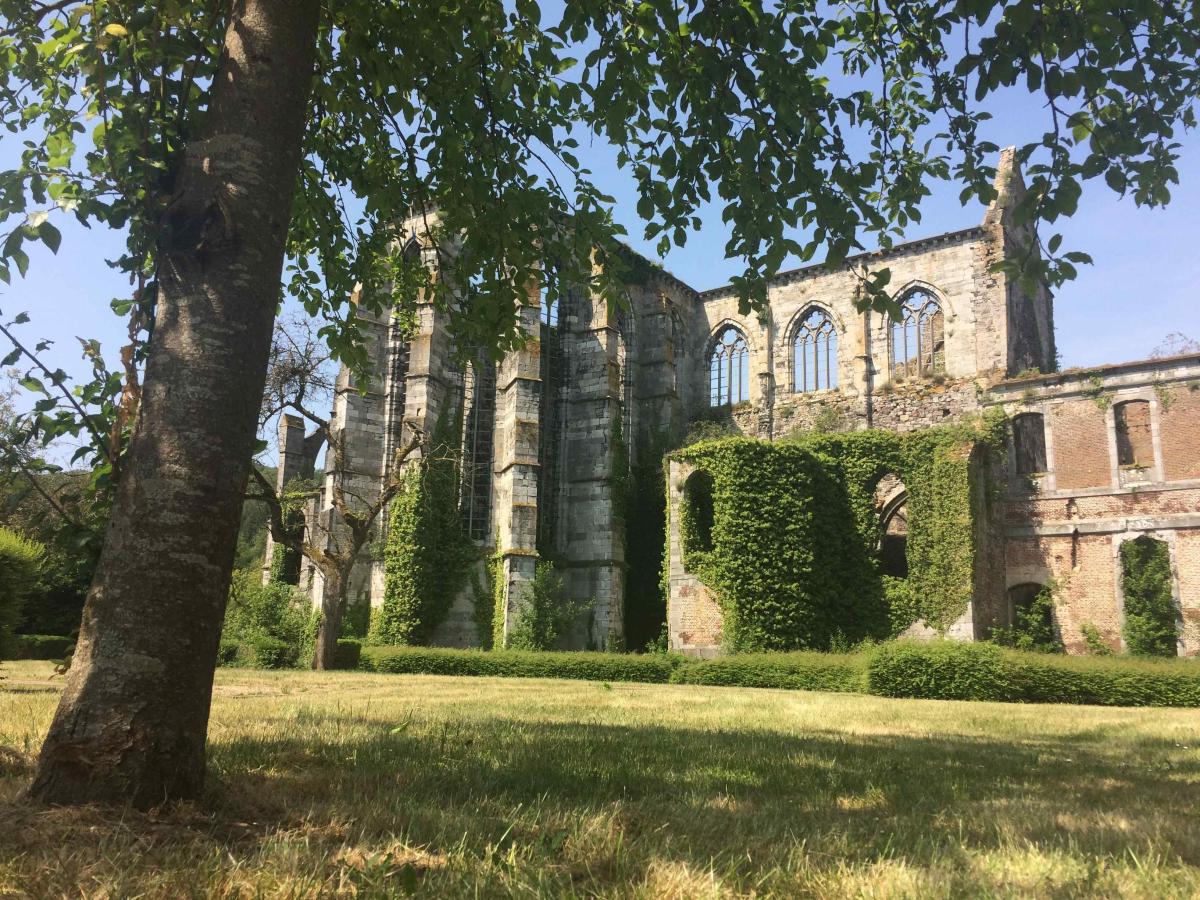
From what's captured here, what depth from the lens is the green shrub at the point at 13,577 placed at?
846 cm

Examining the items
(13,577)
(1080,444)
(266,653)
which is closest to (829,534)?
(1080,444)

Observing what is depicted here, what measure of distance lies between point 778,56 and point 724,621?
61.4 feet

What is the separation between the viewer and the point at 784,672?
17922mm

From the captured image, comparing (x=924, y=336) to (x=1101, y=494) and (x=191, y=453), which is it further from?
(x=191, y=453)

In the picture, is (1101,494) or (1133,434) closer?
(1101,494)

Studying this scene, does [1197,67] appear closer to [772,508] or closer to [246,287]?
[246,287]

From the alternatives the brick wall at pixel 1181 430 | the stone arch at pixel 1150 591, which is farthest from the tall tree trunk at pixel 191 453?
the brick wall at pixel 1181 430

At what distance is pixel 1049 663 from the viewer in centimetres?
1556

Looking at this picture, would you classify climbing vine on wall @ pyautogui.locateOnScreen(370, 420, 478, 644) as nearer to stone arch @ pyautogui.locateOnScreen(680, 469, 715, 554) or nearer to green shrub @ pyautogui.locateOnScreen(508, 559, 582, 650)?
green shrub @ pyautogui.locateOnScreen(508, 559, 582, 650)

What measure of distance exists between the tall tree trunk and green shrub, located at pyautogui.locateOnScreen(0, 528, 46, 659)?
6.32 m

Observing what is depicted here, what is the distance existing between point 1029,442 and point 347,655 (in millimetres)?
19946

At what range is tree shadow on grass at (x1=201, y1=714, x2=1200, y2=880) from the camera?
2.90 m

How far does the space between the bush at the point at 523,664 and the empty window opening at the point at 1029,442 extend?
42.2 ft

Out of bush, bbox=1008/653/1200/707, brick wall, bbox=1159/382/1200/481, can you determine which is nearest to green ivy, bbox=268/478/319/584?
bush, bbox=1008/653/1200/707
